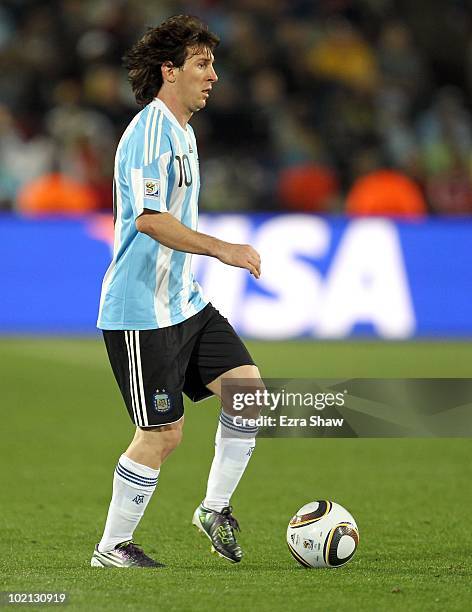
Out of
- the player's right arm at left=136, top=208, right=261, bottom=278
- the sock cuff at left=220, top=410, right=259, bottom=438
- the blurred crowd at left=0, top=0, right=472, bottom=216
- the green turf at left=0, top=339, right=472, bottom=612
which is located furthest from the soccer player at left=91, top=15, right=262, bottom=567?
the blurred crowd at left=0, top=0, right=472, bottom=216

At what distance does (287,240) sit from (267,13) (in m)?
5.33

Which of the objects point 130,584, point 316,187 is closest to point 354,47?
point 316,187

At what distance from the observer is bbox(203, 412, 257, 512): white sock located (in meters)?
5.81

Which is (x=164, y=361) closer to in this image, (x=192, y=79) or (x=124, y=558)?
(x=124, y=558)

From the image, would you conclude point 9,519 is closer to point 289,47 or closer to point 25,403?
point 25,403

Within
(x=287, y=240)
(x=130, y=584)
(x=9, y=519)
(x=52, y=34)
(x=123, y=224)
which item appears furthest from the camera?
(x=52, y=34)

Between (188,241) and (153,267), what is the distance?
11.4 inches

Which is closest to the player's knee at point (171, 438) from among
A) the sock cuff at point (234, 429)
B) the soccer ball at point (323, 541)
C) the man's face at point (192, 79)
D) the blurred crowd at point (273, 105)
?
the sock cuff at point (234, 429)

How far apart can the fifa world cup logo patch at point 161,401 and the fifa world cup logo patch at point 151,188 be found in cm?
75

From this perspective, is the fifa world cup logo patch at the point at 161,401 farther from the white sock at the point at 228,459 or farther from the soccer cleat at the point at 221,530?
the soccer cleat at the point at 221,530

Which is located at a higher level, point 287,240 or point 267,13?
point 267,13

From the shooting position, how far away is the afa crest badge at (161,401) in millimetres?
5363

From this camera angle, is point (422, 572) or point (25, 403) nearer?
point (422, 572)

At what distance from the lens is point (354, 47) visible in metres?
18.1
